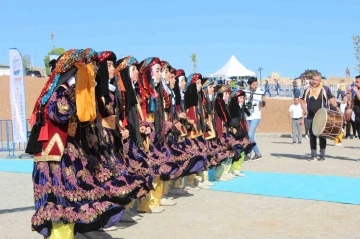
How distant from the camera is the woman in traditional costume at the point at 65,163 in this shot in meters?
4.47

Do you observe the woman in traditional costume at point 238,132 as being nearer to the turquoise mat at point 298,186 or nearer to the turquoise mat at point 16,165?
the turquoise mat at point 298,186

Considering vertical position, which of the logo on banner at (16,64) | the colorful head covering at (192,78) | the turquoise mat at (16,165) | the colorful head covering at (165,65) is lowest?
the turquoise mat at (16,165)

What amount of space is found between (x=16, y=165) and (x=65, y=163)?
369 inches

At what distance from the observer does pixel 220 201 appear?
A: 25.4 ft

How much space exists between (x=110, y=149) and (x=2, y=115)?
93.0ft

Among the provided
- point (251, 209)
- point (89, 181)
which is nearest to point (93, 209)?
point (89, 181)

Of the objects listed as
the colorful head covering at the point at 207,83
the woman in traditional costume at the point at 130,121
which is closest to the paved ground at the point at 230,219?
the woman in traditional costume at the point at 130,121

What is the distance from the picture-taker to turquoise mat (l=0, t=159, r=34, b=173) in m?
12.5

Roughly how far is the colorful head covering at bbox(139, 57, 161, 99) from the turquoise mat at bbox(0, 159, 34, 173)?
605 cm

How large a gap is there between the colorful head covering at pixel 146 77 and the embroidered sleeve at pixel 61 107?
238 centimetres

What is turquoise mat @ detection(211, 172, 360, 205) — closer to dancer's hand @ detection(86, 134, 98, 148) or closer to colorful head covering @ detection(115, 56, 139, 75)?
colorful head covering @ detection(115, 56, 139, 75)

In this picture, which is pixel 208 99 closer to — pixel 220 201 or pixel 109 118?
pixel 220 201

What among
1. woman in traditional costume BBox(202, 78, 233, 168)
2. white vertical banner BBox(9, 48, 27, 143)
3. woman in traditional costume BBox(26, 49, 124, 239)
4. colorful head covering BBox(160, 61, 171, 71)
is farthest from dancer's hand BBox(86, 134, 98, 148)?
white vertical banner BBox(9, 48, 27, 143)

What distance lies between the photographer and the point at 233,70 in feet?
114
